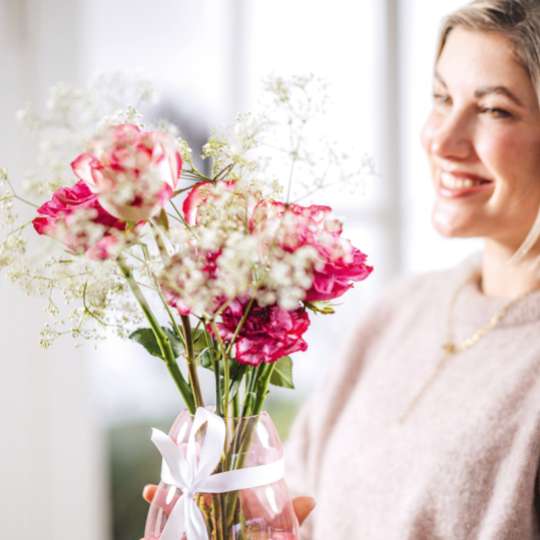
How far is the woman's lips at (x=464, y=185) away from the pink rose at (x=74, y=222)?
2.27 ft

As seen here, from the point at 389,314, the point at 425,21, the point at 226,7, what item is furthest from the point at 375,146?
the point at 389,314

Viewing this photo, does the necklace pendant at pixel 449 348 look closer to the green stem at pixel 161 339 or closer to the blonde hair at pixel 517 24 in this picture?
the blonde hair at pixel 517 24

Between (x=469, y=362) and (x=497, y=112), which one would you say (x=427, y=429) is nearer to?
(x=469, y=362)

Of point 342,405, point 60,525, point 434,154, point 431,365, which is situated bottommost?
point 60,525

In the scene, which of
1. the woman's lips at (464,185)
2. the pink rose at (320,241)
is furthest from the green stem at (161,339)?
the woman's lips at (464,185)

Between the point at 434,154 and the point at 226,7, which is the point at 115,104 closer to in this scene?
the point at 434,154

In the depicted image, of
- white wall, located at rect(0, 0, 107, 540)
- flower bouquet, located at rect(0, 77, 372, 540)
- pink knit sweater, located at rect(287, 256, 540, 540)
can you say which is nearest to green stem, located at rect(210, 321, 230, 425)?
flower bouquet, located at rect(0, 77, 372, 540)

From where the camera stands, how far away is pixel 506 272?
1304mm

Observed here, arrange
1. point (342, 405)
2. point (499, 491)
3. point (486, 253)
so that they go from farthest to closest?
point (342, 405)
point (486, 253)
point (499, 491)

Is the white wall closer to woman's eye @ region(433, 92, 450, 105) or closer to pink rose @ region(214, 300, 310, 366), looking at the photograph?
woman's eye @ region(433, 92, 450, 105)

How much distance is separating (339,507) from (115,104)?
817 mm

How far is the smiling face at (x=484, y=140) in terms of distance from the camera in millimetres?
1142

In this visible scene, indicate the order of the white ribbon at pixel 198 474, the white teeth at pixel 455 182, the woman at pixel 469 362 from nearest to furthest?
the white ribbon at pixel 198 474 < the woman at pixel 469 362 < the white teeth at pixel 455 182

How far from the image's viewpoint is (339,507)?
1.28 m
